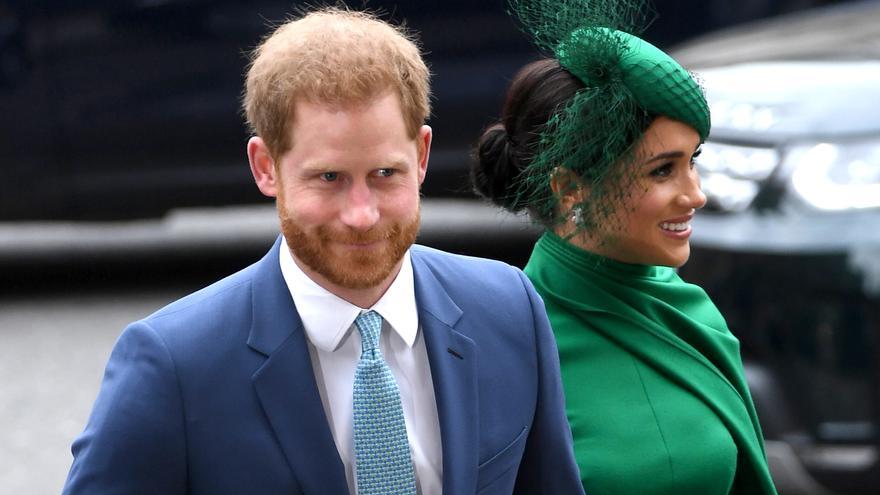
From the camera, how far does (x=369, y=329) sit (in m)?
2.24

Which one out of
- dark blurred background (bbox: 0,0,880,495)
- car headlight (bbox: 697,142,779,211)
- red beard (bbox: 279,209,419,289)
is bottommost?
dark blurred background (bbox: 0,0,880,495)

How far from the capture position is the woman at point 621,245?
2854mm

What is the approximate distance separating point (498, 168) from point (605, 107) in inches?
11.4

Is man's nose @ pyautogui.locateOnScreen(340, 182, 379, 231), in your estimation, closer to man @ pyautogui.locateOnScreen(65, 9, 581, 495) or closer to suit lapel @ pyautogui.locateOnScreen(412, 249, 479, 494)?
man @ pyautogui.locateOnScreen(65, 9, 581, 495)

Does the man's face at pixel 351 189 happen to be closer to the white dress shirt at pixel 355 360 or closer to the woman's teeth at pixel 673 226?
the white dress shirt at pixel 355 360

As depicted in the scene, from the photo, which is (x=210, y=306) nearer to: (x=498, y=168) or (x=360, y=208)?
(x=360, y=208)

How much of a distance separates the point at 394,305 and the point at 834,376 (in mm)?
2040

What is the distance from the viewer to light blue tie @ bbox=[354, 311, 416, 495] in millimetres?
2207

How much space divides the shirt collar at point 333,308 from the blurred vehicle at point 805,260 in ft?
6.47

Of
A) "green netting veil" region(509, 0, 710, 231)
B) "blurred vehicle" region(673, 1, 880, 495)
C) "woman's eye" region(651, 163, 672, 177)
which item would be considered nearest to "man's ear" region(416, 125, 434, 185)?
"green netting veil" region(509, 0, 710, 231)

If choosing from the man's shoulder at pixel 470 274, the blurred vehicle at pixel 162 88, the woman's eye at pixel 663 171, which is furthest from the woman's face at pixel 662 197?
the blurred vehicle at pixel 162 88

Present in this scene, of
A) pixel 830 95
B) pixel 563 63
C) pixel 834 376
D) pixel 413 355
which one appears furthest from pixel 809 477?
pixel 413 355

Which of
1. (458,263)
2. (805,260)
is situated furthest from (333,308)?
(805,260)

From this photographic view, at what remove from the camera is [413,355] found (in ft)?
7.60
